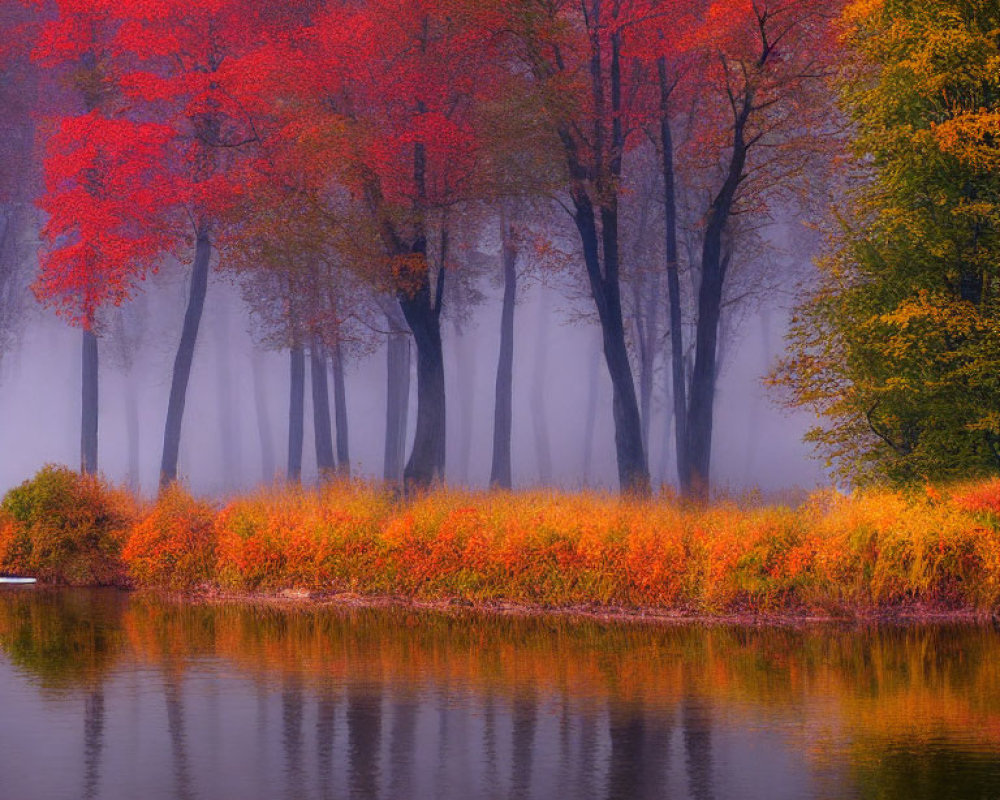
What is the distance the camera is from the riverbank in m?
20.0

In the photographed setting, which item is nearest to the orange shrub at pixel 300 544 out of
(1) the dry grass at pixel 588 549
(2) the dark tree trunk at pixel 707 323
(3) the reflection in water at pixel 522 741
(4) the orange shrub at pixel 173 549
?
(1) the dry grass at pixel 588 549

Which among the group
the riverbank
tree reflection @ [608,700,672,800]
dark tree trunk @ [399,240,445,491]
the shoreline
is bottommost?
tree reflection @ [608,700,672,800]

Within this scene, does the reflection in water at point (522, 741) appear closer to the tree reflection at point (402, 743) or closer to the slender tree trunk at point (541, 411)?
the tree reflection at point (402, 743)

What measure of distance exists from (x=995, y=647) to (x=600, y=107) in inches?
742

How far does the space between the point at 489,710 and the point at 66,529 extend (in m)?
14.4

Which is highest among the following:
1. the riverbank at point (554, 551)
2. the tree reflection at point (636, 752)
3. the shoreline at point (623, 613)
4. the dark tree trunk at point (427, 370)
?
the dark tree trunk at point (427, 370)

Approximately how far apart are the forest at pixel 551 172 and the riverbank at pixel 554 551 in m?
3.63

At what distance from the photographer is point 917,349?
78.8ft

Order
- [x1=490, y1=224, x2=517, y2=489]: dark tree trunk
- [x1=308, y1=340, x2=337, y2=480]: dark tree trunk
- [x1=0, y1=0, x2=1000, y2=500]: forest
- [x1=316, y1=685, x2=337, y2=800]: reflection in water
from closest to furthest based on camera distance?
[x1=316, y1=685, x2=337, y2=800]: reflection in water → [x1=0, y1=0, x2=1000, y2=500]: forest → [x1=308, y1=340, x2=337, y2=480]: dark tree trunk → [x1=490, y1=224, x2=517, y2=489]: dark tree trunk

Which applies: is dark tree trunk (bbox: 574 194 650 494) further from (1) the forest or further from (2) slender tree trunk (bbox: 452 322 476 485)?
(2) slender tree trunk (bbox: 452 322 476 485)

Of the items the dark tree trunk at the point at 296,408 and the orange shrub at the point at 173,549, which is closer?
the orange shrub at the point at 173,549

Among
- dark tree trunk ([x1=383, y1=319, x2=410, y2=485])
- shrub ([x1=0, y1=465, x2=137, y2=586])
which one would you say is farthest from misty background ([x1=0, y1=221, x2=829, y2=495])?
shrub ([x1=0, y1=465, x2=137, y2=586])

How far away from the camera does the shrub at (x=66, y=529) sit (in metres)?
25.4

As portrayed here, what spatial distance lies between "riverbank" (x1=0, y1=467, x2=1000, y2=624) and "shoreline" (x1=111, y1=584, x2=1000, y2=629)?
45mm
